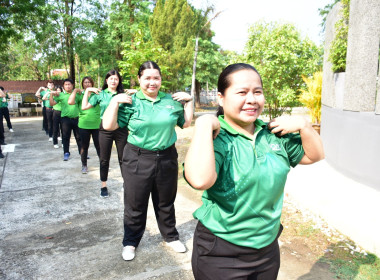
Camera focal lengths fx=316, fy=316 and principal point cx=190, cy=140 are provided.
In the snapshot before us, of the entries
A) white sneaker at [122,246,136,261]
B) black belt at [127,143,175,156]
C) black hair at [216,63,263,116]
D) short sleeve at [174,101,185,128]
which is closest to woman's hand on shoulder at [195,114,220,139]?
black hair at [216,63,263,116]

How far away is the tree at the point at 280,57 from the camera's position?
31.7 feet

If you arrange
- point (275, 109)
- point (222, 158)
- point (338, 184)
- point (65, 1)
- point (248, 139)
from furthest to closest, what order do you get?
point (65, 1), point (275, 109), point (338, 184), point (248, 139), point (222, 158)

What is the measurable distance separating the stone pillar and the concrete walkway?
5.71ft

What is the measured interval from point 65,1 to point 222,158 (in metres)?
23.9

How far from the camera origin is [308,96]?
10164 mm

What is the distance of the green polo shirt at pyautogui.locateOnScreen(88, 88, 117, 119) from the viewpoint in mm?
4523

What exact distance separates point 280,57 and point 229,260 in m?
9.03

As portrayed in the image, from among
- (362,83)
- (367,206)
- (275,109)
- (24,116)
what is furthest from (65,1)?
(367,206)

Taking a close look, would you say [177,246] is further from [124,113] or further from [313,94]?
[313,94]

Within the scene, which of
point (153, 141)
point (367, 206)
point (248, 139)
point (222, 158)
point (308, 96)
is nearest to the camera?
point (222, 158)

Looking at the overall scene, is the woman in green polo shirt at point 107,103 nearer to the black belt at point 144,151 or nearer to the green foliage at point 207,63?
the black belt at point 144,151

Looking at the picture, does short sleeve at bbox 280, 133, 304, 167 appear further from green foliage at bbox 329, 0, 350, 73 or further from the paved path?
green foliage at bbox 329, 0, 350, 73

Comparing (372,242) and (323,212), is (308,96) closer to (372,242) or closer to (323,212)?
(323,212)

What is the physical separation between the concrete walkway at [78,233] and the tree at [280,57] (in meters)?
4.25
